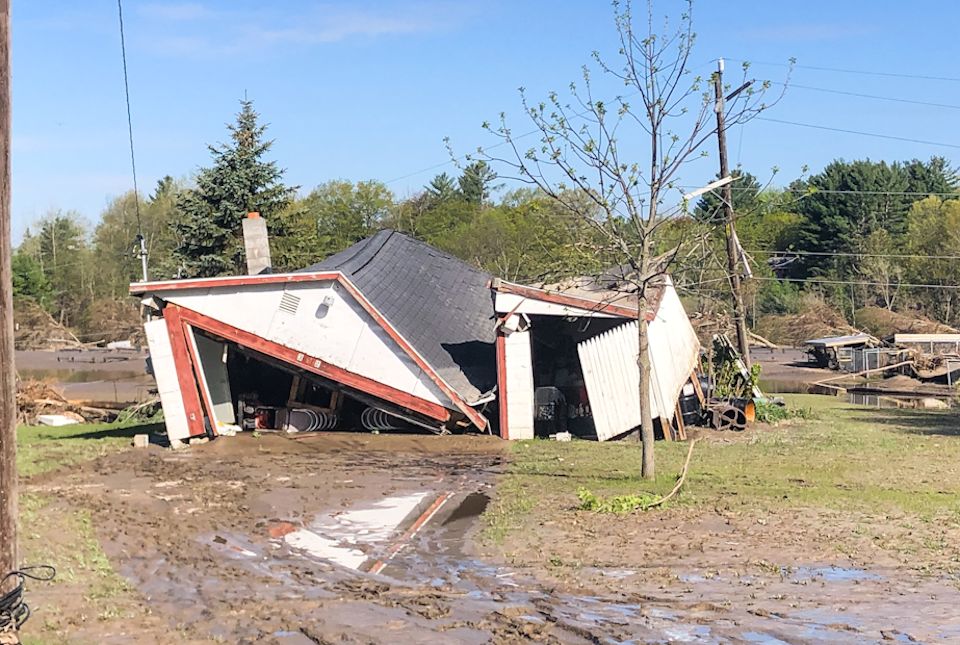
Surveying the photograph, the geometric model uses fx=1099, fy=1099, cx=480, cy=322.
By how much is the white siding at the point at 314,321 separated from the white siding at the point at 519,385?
2027mm

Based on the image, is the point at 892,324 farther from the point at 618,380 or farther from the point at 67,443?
the point at 67,443

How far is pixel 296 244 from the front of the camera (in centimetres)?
4925

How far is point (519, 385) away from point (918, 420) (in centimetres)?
1087

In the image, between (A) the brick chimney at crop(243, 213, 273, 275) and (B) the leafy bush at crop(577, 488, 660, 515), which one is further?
(A) the brick chimney at crop(243, 213, 273, 275)

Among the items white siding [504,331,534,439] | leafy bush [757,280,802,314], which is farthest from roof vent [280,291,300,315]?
leafy bush [757,280,802,314]

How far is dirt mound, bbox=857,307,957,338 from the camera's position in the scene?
2313 inches

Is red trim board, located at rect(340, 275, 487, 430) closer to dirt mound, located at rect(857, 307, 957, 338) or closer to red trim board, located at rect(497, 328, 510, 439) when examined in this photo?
red trim board, located at rect(497, 328, 510, 439)

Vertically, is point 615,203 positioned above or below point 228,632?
above

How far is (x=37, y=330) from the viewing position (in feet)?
238

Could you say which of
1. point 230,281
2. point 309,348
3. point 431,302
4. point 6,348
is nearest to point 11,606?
point 6,348

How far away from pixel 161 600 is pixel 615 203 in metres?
8.17

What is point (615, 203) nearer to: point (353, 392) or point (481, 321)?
point (353, 392)

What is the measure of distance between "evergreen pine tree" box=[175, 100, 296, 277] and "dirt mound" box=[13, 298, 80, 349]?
30312 millimetres

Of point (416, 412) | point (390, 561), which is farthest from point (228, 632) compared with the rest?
point (416, 412)
